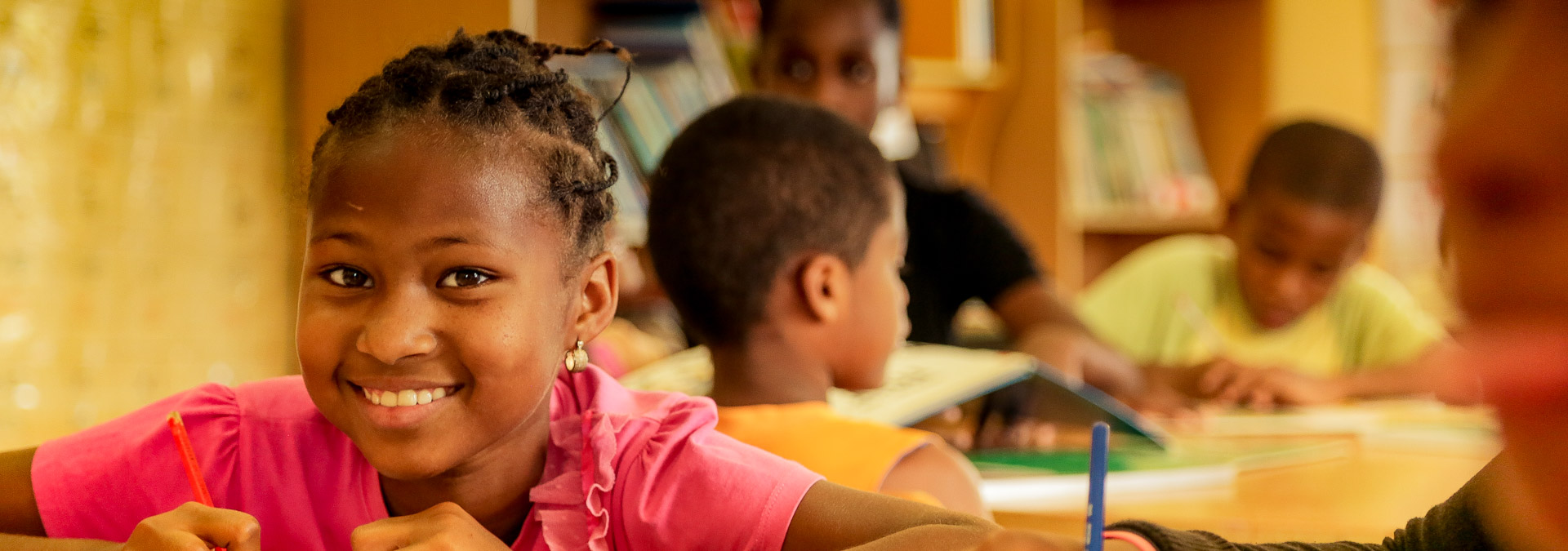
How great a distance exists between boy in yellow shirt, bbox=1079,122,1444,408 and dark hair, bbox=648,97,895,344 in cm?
81

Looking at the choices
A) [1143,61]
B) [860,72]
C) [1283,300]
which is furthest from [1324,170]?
[1143,61]

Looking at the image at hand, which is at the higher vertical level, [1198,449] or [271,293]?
[271,293]

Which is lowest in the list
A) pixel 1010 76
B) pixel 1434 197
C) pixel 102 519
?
pixel 102 519

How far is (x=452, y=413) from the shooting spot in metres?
0.71

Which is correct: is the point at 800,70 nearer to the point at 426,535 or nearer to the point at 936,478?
the point at 936,478

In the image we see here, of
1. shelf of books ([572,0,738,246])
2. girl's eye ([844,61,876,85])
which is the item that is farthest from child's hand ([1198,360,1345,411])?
shelf of books ([572,0,738,246])

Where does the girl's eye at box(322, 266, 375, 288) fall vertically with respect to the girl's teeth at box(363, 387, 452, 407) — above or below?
above

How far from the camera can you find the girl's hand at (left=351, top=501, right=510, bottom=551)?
0.64 metres

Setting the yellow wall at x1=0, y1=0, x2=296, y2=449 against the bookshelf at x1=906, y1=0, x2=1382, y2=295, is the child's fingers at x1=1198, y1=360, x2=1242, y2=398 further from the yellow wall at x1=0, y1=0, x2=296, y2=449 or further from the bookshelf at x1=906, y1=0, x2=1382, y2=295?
the yellow wall at x1=0, y1=0, x2=296, y2=449

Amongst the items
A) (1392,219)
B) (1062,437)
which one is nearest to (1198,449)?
(1062,437)

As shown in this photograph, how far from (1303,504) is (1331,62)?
8.88ft

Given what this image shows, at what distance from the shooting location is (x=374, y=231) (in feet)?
2.25

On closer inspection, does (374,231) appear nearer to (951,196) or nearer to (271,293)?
(271,293)

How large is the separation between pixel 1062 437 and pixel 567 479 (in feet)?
2.69
